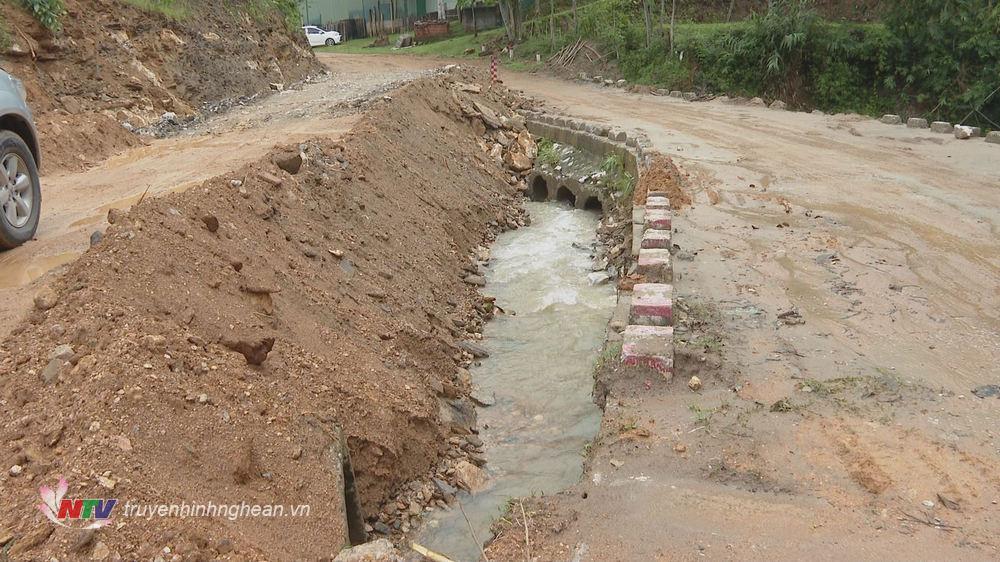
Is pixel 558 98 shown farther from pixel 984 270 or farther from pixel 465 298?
pixel 984 270

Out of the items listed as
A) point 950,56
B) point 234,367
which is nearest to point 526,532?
point 234,367

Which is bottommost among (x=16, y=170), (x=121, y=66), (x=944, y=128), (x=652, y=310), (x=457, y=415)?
(x=457, y=415)

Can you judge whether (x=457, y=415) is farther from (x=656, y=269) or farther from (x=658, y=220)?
(x=658, y=220)

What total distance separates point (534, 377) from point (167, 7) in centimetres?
1184

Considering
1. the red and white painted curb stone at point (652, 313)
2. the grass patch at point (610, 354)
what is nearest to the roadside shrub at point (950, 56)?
the red and white painted curb stone at point (652, 313)

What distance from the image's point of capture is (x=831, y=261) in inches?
289

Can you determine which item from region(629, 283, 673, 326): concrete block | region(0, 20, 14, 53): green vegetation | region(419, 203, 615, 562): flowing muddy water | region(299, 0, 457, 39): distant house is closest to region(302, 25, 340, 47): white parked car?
region(299, 0, 457, 39): distant house

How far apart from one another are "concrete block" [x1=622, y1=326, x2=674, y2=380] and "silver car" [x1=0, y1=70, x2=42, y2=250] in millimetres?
4611

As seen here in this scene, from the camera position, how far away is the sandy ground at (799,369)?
3.70m

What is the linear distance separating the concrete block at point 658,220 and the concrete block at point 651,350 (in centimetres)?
272

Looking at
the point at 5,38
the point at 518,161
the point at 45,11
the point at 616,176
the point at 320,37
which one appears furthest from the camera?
the point at 320,37

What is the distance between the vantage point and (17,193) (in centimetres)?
557

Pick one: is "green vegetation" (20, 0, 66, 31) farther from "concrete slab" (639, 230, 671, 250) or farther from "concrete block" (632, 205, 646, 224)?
"concrete slab" (639, 230, 671, 250)

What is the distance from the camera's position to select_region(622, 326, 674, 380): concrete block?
5.21m
